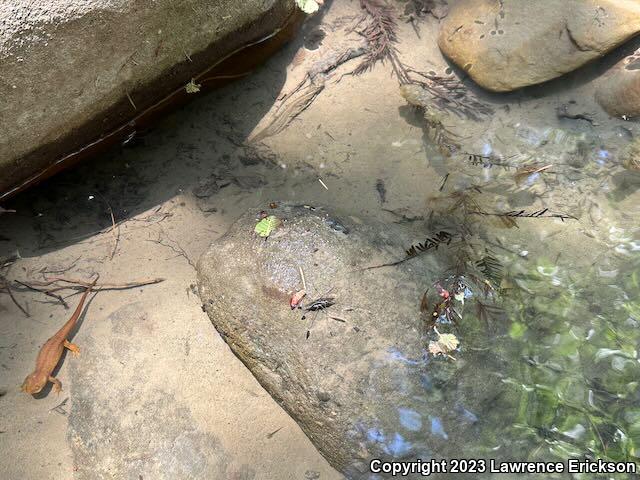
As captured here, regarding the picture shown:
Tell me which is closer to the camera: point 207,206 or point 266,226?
point 266,226

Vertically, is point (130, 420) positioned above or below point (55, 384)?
below

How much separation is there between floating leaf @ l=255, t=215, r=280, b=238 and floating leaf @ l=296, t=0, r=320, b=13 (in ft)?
6.58

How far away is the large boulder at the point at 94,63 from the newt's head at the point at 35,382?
1209 mm

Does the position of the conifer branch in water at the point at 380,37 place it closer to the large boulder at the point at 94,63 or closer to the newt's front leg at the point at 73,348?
the large boulder at the point at 94,63

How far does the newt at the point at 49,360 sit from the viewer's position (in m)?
2.94

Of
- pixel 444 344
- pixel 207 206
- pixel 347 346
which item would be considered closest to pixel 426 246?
pixel 444 344

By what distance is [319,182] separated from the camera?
3.71m

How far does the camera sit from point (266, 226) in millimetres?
3023

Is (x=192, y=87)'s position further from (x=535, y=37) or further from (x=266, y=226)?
(x=535, y=37)

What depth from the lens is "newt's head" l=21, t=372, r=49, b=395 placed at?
9.63 feet

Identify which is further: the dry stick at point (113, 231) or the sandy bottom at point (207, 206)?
the dry stick at point (113, 231)

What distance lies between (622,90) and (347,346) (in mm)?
2821

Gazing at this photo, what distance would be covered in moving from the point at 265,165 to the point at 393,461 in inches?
87.0

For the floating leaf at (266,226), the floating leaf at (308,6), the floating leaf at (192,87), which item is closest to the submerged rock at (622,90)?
the floating leaf at (308,6)
